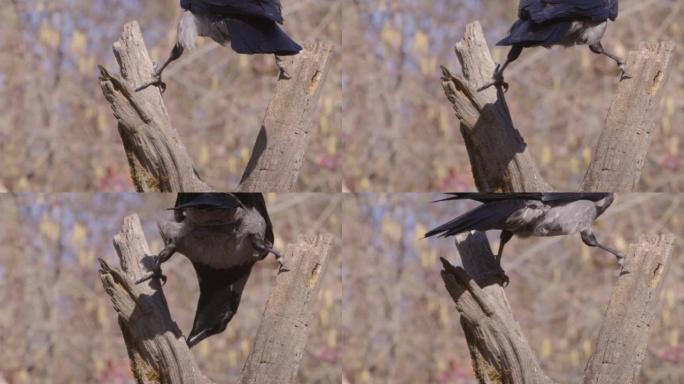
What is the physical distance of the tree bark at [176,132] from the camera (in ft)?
14.3

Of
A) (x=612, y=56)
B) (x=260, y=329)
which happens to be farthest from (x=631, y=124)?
(x=260, y=329)

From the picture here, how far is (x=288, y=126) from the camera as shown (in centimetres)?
452

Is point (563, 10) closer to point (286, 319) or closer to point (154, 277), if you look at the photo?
point (286, 319)

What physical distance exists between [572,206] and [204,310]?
1.46m

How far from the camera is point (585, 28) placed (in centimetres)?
430

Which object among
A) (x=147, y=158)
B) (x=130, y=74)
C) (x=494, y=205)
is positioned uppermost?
(x=130, y=74)

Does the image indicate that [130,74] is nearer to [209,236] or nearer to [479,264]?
[209,236]

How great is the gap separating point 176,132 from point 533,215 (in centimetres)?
137

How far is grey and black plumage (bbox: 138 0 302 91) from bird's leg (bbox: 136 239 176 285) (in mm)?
724

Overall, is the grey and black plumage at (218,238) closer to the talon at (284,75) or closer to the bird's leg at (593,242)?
the talon at (284,75)

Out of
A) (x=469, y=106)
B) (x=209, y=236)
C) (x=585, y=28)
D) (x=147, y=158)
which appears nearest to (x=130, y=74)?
(x=147, y=158)

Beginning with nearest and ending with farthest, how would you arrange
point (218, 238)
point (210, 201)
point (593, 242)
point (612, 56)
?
1. point (210, 201)
2. point (218, 238)
3. point (593, 242)
4. point (612, 56)

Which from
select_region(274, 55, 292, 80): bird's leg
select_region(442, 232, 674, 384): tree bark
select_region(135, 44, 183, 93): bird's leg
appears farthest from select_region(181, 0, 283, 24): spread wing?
select_region(442, 232, 674, 384): tree bark

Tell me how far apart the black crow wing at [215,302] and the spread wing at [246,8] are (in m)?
0.98
